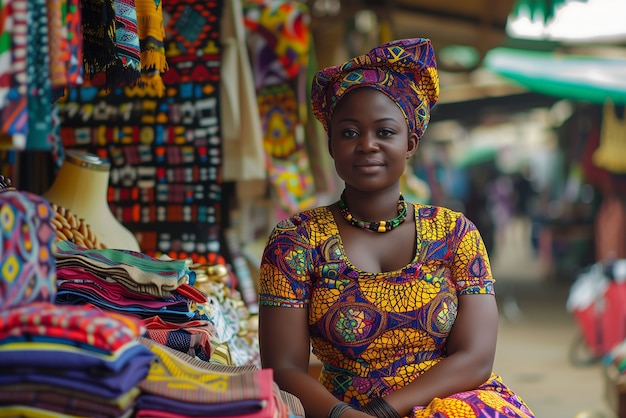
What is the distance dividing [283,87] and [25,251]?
3.24 m

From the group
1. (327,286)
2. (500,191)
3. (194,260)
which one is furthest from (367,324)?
(500,191)

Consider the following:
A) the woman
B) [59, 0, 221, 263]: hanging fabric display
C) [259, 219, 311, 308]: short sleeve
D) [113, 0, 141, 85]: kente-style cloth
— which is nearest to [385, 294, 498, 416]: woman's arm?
the woman

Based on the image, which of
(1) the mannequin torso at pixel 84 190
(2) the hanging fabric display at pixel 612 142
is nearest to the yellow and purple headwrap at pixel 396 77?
(1) the mannequin torso at pixel 84 190

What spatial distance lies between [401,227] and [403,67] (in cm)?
46

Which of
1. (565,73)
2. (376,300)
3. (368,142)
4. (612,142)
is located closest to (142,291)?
(376,300)

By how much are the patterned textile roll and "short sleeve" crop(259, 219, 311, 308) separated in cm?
78

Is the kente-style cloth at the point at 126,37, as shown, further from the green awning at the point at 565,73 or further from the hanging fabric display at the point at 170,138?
the green awning at the point at 565,73

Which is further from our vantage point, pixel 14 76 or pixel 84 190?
pixel 84 190

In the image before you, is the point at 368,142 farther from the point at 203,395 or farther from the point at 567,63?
the point at 567,63

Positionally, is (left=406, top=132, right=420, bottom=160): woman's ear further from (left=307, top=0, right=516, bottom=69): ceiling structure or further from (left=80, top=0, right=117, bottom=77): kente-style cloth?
(left=307, top=0, right=516, bottom=69): ceiling structure

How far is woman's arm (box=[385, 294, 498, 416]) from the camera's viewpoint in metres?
2.21

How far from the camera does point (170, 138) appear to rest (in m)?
3.84

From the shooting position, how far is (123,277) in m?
2.23

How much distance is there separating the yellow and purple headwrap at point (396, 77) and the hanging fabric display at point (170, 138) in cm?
150
